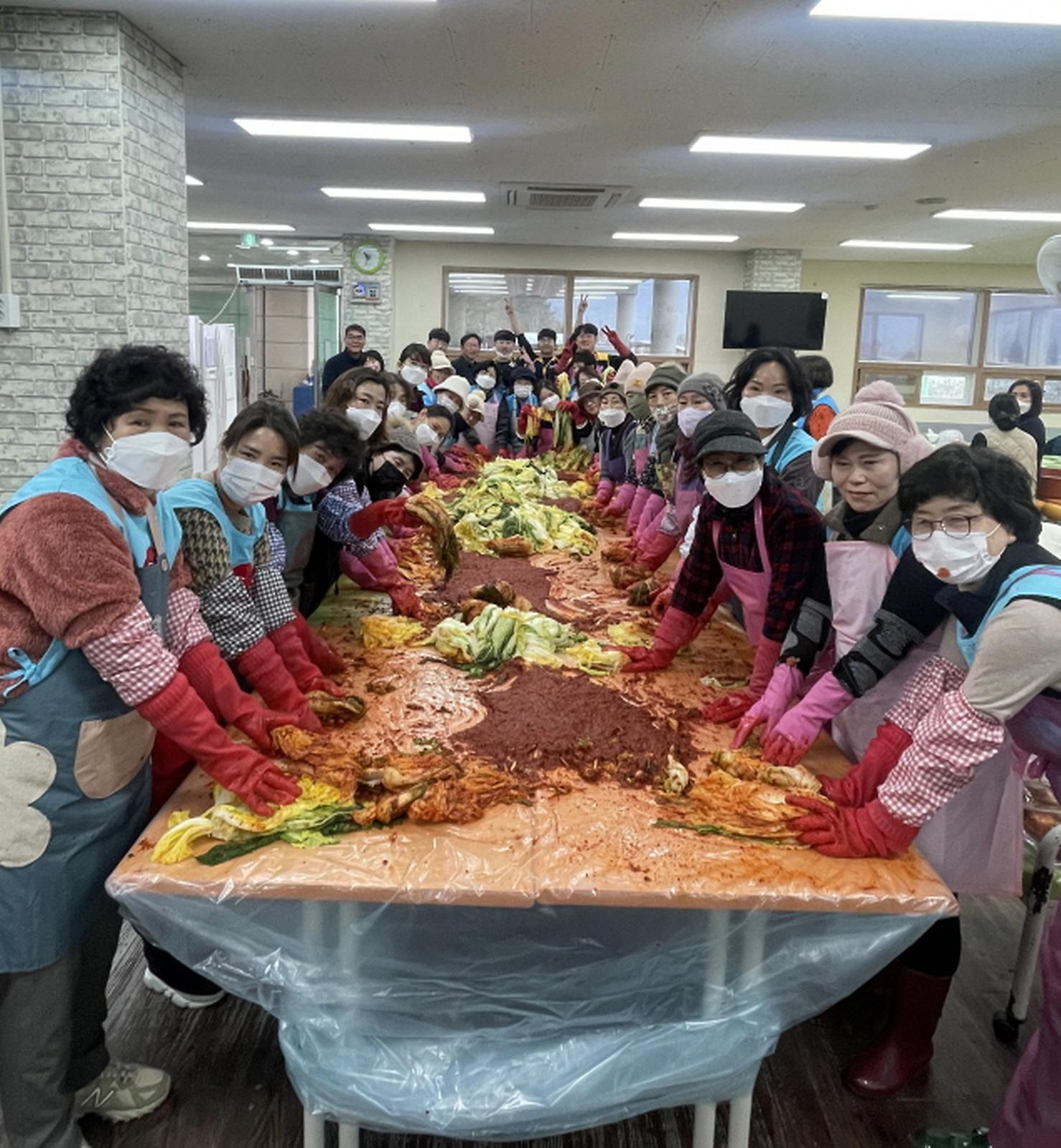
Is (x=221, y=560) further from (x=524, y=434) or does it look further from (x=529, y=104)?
(x=524, y=434)

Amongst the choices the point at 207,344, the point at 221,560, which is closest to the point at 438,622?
the point at 221,560

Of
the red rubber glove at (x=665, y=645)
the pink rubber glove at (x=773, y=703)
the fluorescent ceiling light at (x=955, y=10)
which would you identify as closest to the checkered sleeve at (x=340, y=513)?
the red rubber glove at (x=665, y=645)

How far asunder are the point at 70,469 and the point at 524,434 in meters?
7.24

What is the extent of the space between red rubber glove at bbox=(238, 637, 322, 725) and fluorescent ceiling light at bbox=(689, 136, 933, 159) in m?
6.52

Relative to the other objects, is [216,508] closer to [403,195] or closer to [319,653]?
[319,653]

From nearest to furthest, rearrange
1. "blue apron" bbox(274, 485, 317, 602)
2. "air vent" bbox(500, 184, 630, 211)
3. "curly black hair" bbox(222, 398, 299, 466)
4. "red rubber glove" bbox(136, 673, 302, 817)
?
"red rubber glove" bbox(136, 673, 302, 817) < "curly black hair" bbox(222, 398, 299, 466) < "blue apron" bbox(274, 485, 317, 602) < "air vent" bbox(500, 184, 630, 211)

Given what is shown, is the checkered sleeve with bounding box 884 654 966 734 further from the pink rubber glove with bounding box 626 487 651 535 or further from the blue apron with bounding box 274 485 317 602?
the pink rubber glove with bounding box 626 487 651 535

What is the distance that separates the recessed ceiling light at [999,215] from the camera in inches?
398

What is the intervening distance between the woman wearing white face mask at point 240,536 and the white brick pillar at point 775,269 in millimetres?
12657

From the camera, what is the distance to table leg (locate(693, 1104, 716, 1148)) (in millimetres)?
1926

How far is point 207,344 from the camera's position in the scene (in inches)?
342

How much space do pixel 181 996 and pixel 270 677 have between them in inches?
40.4

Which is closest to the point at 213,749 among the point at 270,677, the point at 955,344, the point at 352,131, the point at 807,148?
the point at 270,677

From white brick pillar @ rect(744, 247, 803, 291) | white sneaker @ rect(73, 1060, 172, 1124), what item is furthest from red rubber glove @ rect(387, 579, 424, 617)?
white brick pillar @ rect(744, 247, 803, 291)
